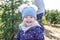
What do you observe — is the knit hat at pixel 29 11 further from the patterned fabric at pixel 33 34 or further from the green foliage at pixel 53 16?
the green foliage at pixel 53 16

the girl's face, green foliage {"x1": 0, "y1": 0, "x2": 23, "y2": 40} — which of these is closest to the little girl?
the girl's face

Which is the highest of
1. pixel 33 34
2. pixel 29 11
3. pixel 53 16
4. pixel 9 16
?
pixel 29 11

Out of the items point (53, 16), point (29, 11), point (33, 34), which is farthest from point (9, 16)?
point (53, 16)

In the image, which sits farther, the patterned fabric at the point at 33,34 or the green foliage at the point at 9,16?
the green foliage at the point at 9,16

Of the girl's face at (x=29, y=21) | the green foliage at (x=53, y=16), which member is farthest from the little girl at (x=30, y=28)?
the green foliage at (x=53, y=16)

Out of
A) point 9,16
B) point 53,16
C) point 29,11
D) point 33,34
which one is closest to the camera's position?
point 33,34

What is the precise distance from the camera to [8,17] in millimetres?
4449

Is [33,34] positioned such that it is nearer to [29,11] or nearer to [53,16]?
[29,11]

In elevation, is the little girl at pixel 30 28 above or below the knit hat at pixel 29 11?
below

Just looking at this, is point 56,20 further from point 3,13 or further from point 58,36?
point 3,13

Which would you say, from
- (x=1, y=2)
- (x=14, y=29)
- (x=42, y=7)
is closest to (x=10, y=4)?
(x=1, y=2)

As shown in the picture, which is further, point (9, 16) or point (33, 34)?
point (9, 16)

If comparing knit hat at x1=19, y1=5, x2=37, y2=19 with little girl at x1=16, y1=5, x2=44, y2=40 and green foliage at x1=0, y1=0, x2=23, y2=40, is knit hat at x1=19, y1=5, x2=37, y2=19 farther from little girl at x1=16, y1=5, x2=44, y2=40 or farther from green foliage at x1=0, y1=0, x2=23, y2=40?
green foliage at x1=0, y1=0, x2=23, y2=40

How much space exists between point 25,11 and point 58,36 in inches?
122
